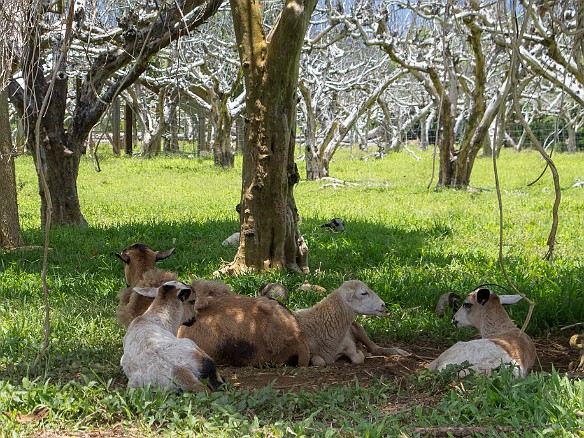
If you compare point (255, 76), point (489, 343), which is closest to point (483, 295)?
point (489, 343)

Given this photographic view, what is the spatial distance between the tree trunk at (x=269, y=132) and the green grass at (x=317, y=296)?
0.48 metres

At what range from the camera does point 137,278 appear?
732 centimetres

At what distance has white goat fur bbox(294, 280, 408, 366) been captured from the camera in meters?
6.79

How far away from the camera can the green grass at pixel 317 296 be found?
175 inches

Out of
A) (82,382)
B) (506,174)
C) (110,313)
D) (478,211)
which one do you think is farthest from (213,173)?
(82,382)

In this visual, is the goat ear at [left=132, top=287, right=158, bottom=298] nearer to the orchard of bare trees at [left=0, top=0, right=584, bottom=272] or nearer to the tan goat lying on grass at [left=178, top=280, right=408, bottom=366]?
the tan goat lying on grass at [left=178, top=280, right=408, bottom=366]

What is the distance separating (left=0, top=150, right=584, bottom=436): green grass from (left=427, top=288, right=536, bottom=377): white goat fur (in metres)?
0.43

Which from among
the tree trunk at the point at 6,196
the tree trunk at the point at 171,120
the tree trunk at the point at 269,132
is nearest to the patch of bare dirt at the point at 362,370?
the tree trunk at the point at 269,132

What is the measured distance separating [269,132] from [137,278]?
8.31 ft

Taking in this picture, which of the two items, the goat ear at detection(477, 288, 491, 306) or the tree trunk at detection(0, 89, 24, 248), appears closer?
the goat ear at detection(477, 288, 491, 306)

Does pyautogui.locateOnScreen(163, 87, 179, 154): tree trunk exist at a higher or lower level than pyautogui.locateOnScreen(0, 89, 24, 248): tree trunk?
higher

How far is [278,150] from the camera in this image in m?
8.91

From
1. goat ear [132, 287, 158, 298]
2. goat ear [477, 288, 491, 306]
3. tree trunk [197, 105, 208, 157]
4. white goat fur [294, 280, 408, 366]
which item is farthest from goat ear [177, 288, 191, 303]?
tree trunk [197, 105, 208, 157]

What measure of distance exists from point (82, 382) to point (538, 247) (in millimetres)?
7962
